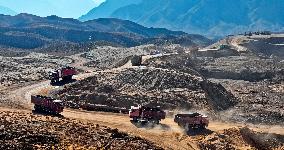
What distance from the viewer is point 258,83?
456ft

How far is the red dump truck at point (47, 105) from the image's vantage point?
6481 cm

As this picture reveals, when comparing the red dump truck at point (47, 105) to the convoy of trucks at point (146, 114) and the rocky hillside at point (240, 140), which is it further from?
the rocky hillside at point (240, 140)

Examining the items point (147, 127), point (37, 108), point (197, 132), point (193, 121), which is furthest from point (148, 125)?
point (37, 108)

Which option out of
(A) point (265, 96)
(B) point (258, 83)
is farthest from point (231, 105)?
(B) point (258, 83)

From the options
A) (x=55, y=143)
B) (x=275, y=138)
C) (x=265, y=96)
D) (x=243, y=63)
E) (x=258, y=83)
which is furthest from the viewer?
(x=243, y=63)

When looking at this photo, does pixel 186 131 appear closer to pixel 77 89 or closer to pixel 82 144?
pixel 82 144

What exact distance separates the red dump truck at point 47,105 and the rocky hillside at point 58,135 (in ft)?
26.9

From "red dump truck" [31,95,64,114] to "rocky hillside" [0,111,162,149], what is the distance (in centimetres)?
821

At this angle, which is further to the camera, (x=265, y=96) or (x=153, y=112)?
(x=265, y=96)

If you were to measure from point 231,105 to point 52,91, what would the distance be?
106ft

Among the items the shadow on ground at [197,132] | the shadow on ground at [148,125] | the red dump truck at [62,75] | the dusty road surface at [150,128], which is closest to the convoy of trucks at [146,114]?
the shadow on ground at [148,125]

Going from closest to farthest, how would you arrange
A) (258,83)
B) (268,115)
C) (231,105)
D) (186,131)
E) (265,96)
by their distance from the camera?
(186,131) → (268,115) → (231,105) → (265,96) → (258,83)

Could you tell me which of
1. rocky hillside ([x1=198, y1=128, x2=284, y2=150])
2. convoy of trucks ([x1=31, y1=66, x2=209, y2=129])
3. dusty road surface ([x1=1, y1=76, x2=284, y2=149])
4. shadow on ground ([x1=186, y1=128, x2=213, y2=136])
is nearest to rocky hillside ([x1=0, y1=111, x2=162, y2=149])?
dusty road surface ([x1=1, y1=76, x2=284, y2=149])

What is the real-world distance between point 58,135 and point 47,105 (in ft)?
56.5
